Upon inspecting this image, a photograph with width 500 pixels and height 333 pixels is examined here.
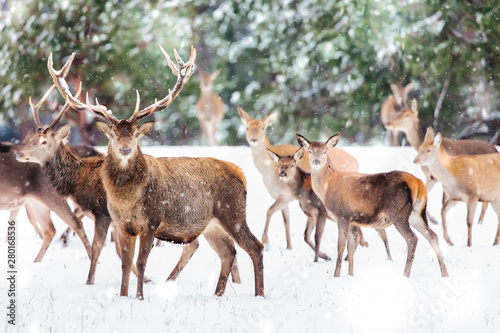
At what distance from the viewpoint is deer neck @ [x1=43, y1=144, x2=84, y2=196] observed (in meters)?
7.26

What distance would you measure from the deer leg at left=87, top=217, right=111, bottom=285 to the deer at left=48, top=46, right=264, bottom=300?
0.84 meters

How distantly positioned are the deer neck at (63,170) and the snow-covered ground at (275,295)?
29.3 inches

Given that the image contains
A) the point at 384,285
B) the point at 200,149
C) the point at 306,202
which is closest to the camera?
the point at 384,285

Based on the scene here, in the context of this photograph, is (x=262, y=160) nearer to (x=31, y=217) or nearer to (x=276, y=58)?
(x=31, y=217)

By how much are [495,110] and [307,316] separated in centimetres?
1354

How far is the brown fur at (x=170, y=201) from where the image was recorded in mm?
5645

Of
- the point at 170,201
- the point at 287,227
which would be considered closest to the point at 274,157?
the point at 287,227

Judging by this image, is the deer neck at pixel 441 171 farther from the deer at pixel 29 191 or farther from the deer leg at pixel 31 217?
the deer leg at pixel 31 217

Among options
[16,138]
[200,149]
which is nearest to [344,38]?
[200,149]

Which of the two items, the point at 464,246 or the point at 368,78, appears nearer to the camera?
the point at 464,246

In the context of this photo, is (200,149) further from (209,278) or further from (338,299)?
(338,299)

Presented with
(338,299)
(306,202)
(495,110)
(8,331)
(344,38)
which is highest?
(344,38)

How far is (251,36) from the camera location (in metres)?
19.0

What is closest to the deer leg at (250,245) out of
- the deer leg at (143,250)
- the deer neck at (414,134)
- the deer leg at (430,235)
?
the deer leg at (143,250)
